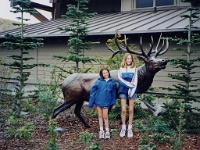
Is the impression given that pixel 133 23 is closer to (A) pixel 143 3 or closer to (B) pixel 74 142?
(A) pixel 143 3

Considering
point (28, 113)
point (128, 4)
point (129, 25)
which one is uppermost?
point (128, 4)

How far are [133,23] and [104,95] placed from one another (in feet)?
22.0

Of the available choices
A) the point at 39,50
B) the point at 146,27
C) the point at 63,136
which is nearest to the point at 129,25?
the point at 146,27

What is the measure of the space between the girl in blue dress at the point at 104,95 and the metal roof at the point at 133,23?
457cm

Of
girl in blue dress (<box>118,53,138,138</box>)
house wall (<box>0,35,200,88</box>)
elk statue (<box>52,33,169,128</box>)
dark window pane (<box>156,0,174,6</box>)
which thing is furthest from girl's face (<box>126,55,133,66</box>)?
dark window pane (<box>156,0,174,6</box>)

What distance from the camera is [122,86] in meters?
6.62

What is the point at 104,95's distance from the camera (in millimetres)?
6504

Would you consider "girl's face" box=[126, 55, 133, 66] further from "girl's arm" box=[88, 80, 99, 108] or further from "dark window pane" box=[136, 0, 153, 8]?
"dark window pane" box=[136, 0, 153, 8]

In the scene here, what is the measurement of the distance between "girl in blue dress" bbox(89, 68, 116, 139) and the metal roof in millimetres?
4566

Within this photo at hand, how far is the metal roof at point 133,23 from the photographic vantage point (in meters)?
10.9

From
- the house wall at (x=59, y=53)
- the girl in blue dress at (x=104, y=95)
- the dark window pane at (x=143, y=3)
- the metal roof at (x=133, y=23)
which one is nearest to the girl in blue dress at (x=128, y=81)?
the girl in blue dress at (x=104, y=95)

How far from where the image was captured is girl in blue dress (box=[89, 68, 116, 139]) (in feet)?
21.3

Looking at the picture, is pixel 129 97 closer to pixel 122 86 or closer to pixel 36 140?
pixel 122 86

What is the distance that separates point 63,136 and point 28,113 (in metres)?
3.55
